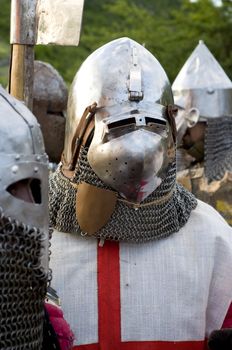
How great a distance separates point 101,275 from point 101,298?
3.7 inches

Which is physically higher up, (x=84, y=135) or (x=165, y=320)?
(x=84, y=135)

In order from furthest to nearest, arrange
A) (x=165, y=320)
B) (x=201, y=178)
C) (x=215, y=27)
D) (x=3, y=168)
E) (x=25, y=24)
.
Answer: (x=215, y=27) → (x=201, y=178) → (x=25, y=24) → (x=165, y=320) → (x=3, y=168)

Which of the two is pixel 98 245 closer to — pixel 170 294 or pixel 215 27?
pixel 170 294

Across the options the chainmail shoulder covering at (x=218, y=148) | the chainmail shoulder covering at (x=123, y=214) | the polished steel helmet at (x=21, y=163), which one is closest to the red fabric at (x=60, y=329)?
the polished steel helmet at (x=21, y=163)

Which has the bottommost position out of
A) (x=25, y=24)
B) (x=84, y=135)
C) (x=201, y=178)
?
(x=201, y=178)

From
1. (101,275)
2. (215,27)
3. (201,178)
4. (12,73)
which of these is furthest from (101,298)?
(215,27)

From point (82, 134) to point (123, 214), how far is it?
1.23 ft

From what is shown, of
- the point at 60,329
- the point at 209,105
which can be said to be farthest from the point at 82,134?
the point at 209,105

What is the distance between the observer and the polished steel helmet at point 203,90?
8.30m

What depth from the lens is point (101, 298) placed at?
420 cm

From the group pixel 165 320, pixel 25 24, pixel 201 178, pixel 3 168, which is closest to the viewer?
pixel 3 168

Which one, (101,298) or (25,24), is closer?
(101,298)

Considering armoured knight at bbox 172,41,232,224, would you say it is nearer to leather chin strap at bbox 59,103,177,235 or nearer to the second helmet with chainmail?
the second helmet with chainmail

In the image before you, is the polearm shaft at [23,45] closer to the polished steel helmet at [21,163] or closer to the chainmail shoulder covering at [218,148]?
the polished steel helmet at [21,163]
